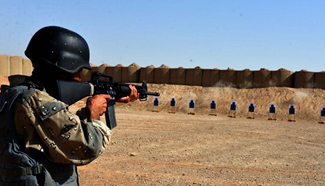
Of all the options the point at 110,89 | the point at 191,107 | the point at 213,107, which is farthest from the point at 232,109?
the point at 110,89

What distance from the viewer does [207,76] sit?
25.5 m

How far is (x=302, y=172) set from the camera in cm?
635

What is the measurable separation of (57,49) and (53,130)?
55 centimetres

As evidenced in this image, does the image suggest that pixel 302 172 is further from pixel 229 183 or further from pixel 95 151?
pixel 95 151

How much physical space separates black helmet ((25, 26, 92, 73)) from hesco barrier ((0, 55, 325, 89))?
23193 millimetres

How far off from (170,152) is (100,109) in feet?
18.6

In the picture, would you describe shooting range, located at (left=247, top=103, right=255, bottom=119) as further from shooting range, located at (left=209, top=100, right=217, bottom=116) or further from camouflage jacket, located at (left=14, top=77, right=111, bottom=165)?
camouflage jacket, located at (left=14, top=77, right=111, bottom=165)

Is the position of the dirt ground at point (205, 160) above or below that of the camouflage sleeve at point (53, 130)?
below

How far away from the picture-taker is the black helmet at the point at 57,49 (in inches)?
80.0

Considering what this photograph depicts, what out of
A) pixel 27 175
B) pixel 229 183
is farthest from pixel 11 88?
pixel 229 183

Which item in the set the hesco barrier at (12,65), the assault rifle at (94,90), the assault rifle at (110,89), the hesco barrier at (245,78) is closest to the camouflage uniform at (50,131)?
the assault rifle at (94,90)

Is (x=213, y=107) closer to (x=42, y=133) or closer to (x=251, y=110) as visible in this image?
(x=251, y=110)

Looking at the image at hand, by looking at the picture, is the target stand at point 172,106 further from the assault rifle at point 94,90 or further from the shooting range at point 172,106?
the assault rifle at point 94,90

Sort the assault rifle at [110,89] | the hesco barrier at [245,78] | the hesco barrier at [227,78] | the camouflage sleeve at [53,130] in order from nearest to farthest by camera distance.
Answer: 1. the camouflage sleeve at [53,130]
2. the assault rifle at [110,89]
3. the hesco barrier at [245,78]
4. the hesco barrier at [227,78]
